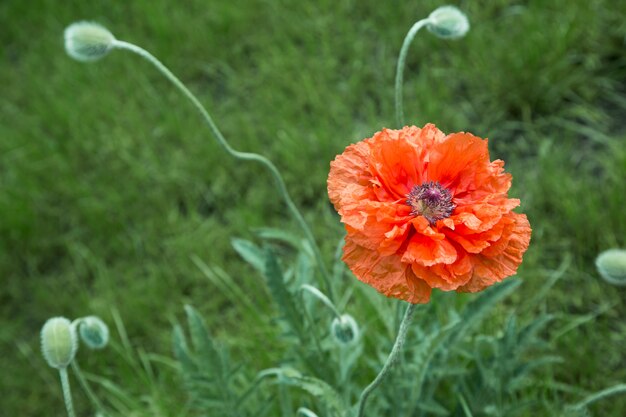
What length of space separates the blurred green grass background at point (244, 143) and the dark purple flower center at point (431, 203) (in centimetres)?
109

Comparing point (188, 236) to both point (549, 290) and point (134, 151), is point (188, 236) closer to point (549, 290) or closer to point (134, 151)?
point (134, 151)

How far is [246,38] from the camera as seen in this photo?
143 inches

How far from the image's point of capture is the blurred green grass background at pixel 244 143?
107 inches

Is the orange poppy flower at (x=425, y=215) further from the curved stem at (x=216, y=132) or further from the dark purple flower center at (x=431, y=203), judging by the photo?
the curved stem at (x=216, y=132)

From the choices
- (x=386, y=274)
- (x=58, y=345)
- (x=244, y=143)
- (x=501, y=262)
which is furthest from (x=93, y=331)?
(x=244, y=143)

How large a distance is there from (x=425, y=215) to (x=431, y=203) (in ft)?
0.08

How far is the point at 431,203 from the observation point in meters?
1.45

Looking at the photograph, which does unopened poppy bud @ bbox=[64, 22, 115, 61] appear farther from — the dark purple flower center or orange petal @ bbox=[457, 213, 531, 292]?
orange petal @ bbox=[457, 213, 531, 292]

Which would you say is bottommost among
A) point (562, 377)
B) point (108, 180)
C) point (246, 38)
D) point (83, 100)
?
point (562, 377)

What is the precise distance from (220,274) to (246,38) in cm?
123

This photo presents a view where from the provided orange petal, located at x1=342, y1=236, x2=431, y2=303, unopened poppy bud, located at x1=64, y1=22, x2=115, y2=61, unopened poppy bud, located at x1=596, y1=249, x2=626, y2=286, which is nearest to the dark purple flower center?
orange petal, located at x1=342, y1=236, x2=431, y2=303

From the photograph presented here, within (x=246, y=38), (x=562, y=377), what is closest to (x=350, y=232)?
(x=562, y=377)

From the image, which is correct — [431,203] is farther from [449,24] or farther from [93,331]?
[93,331]

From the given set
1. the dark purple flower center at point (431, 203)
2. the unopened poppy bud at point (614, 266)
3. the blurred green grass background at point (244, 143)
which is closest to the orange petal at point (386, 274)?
the dark purple flower center at point (431, 203)
